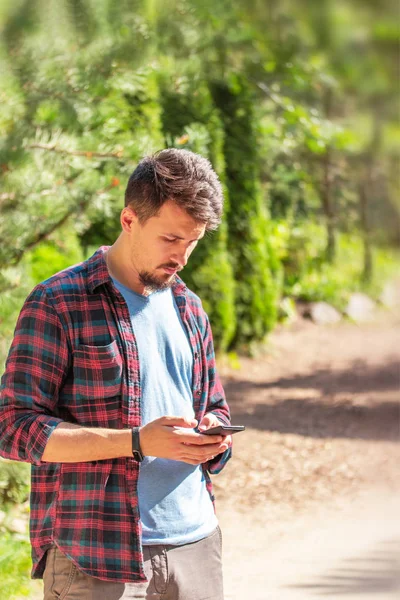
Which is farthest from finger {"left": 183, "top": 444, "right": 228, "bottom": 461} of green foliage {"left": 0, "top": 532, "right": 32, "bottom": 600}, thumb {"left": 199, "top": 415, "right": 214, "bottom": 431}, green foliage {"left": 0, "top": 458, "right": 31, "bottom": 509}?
green foliage {"left": 0, "top": 458, "right": 31, "bottom": 509}

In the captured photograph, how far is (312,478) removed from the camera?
21.8 feet

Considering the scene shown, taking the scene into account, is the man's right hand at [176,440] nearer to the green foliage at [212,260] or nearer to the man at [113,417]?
the man at [113,417]

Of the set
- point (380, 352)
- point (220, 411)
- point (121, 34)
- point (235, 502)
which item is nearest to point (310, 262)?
point (380, 352)

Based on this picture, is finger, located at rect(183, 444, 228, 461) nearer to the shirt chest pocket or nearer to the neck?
the shirt chest pocket

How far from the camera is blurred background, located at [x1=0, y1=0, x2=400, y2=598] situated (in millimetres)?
530

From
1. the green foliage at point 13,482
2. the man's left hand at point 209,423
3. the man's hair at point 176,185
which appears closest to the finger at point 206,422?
the man's left hand at point 209,423

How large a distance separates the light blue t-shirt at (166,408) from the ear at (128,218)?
0.51 feet

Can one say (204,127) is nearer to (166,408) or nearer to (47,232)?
(47,232)

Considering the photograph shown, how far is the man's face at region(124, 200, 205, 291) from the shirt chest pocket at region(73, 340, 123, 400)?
0.63ft

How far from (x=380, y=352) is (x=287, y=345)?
1.44 metres

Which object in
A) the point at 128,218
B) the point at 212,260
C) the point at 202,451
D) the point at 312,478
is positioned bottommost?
the point at 312,478

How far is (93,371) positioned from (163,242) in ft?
1.07

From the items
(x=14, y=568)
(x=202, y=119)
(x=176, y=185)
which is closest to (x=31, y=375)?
(x=176, y=185)

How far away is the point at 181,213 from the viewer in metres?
1.88
